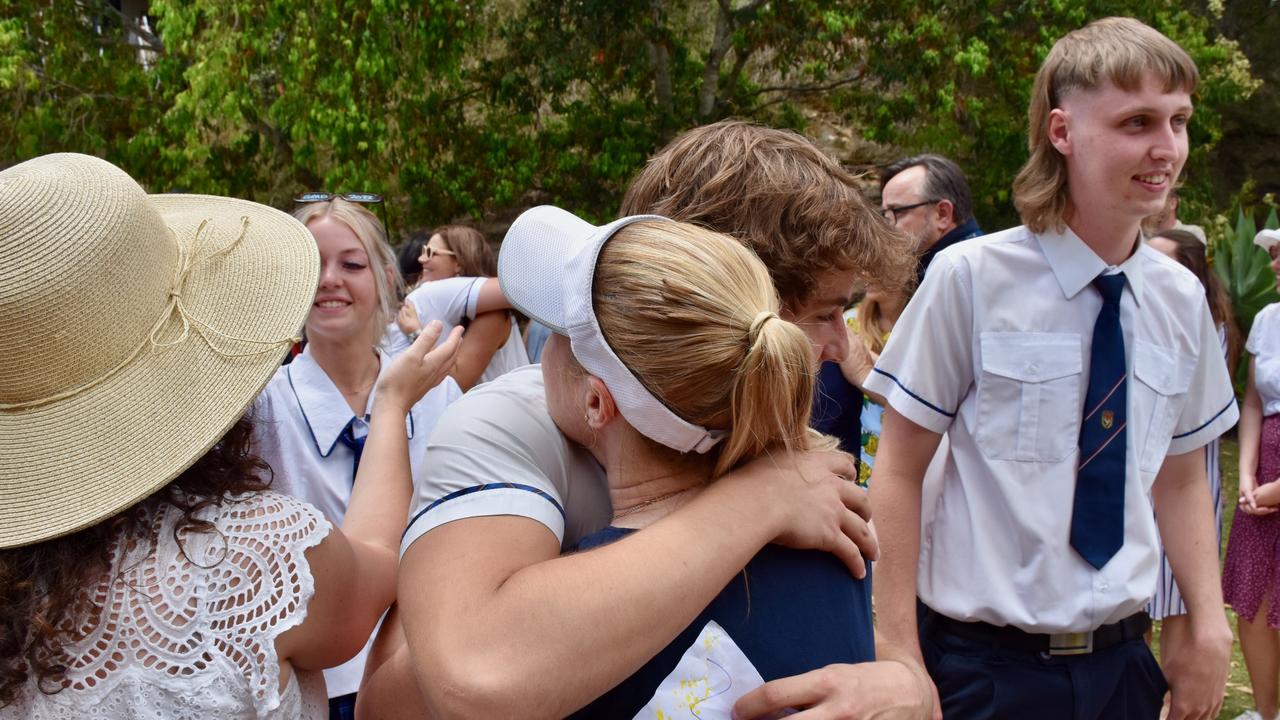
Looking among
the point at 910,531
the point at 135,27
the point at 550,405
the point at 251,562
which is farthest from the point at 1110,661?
the point at 135,27

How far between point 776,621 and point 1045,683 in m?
1.52

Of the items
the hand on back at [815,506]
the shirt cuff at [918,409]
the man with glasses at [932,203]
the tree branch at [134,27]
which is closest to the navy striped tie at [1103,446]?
the shirt cuff at [918,409]

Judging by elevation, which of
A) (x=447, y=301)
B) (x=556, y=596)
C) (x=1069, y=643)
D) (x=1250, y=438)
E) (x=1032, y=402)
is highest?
(x=556, y=596)

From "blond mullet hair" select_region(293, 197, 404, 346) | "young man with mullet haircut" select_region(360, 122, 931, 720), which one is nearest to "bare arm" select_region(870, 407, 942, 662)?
"young man with mullet haircut" select_region(360, 122, 931, 720)

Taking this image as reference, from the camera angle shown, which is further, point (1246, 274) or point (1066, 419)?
point (1246, 274)

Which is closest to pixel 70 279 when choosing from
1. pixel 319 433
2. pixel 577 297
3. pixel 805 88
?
pixel 577 297

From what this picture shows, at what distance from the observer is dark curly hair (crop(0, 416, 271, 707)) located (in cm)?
143

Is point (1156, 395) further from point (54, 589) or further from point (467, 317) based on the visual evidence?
point (467, 317)

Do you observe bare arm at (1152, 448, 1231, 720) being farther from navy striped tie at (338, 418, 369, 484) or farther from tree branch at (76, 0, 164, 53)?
tree branch at (76, 0, 164, 53)

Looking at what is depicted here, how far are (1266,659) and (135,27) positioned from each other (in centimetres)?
1290

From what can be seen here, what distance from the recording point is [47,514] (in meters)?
1.46

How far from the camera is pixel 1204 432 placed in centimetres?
272

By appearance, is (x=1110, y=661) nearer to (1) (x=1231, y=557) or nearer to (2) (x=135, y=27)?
(1) (x=1231, y=557)

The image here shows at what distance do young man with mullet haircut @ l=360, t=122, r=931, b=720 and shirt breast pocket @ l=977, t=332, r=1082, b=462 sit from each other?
3.03 ft
